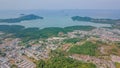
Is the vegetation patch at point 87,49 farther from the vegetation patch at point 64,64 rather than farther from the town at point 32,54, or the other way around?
the vegetation patch at point 64,64

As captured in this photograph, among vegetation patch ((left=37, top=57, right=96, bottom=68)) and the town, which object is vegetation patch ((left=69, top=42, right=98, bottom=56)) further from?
vegetation patch ((left=37, top=57, right=96, bottom=68))

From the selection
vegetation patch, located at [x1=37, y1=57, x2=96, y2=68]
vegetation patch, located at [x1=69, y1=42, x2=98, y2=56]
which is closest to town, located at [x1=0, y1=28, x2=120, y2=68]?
vegetation patch, located at [x1=69, y1=42, x2=98, y2=56]

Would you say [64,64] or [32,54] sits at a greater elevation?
[64,64]

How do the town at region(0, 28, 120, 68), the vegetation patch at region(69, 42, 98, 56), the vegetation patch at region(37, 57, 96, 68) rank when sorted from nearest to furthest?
the vegetation patch at region(37, 57, 96, 68)
the town at region(0, 28, 120, 68)
the vegetation patch at region(69, 42, 98, 56)

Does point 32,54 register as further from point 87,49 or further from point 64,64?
point 64,64

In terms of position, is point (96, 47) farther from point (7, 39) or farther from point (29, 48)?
point (7, 39)

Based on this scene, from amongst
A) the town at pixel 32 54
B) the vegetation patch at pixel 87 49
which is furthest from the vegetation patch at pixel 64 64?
the vegetation patch at pixel 87 49

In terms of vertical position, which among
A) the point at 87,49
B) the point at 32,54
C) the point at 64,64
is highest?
the point at 64,64

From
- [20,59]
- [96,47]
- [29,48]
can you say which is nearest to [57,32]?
[29,48]

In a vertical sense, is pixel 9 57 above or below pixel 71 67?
below

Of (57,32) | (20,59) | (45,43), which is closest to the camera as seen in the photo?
(20,59)

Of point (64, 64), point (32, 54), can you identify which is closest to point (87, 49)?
point (64, 64)
